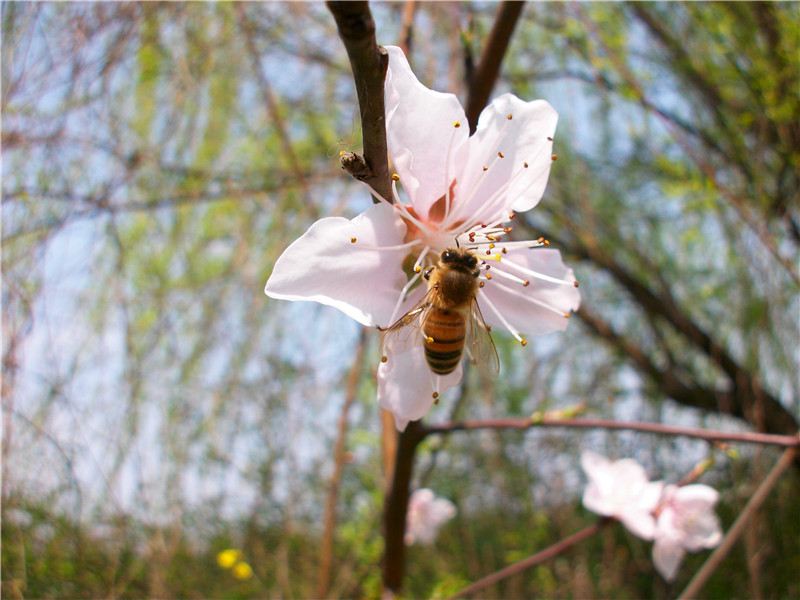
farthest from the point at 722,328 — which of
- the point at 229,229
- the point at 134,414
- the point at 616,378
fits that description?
the point at 134,414

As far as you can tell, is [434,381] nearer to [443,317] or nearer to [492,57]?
[443,317]

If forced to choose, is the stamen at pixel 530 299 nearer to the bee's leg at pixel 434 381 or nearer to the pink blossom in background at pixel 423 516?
the bee's leg at pixel 434 381

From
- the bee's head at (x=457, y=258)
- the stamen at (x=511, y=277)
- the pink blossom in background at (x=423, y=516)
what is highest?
the bee's head at (x=457, y=258)

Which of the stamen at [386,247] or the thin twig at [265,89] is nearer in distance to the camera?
the stamen at [386,247]

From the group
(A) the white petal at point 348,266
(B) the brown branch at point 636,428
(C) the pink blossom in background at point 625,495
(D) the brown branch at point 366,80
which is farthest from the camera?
(C) the pink blossom in background at point 625,495

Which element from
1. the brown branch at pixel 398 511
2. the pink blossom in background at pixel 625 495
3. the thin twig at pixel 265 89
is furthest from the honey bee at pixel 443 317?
the thin twig at pixel 265 89

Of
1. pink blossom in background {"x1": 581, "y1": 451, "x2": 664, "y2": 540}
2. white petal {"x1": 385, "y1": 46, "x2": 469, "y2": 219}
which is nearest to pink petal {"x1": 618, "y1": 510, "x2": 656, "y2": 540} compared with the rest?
pink blossom in background {"x1": 581, "y1": 451, "x2": 664, "y2": 540}

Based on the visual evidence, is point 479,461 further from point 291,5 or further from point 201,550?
point 291,5
